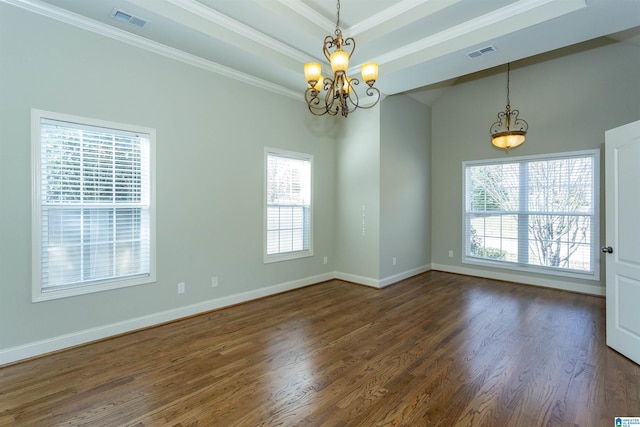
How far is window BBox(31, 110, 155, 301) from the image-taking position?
9.12 ft

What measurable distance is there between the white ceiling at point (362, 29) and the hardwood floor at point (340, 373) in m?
3.13

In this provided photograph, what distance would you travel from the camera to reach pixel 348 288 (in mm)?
5066

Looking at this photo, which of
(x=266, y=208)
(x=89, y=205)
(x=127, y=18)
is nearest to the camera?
(x=127, y=18)

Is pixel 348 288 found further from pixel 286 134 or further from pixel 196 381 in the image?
pixel 196 381

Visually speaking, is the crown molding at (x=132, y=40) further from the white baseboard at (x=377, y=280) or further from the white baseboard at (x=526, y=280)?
the white baseboard at (x=526, y=280)

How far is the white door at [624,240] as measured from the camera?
8.68ft

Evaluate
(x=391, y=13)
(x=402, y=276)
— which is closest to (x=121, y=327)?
(x=402, y=276)

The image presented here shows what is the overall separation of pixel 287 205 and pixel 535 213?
4.21 metres

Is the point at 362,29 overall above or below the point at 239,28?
above

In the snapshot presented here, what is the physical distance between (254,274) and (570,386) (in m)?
3.58

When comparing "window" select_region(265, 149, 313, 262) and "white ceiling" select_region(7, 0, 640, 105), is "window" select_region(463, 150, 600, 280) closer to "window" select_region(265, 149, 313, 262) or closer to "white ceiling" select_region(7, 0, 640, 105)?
"white ceiling" select_region(7, 0, 640, 105)

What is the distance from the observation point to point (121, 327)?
3217 mm

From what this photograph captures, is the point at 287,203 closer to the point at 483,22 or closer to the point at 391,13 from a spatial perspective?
the point at 391,13

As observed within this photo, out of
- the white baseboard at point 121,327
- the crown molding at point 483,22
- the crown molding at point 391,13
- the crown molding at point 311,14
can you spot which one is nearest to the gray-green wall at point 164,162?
the white baseboard at point 121,327
